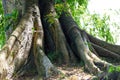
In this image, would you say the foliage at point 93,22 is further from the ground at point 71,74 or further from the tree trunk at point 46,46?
the ground at point 71,74

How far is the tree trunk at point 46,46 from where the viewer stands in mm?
6362

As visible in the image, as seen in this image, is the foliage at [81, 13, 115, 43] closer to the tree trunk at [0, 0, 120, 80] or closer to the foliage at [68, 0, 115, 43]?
the foliage at [68, 0, 115, 43]

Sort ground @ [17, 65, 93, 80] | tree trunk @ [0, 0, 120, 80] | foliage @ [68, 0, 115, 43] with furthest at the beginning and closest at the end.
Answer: foliage @ [68, 0, 115, 43] < tree trunk @ [0, 0, 120, 80] < ground @ [17, 65, 93, 80]

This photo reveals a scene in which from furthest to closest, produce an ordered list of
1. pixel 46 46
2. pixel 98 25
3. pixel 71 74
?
pixel 98 25 → pixel 46 46 → pixel 71 74

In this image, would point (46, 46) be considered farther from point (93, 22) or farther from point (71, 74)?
point (93, 22)

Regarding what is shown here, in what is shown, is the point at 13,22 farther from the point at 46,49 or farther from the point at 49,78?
the point at 49,78

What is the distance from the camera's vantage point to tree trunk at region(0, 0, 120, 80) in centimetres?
636

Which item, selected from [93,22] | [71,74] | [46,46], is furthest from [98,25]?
[71,74]

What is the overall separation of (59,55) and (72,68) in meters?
0.75

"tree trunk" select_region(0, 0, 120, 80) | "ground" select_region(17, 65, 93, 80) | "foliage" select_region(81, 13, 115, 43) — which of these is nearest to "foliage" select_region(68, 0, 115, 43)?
"foliage" select_region(81, 13, 115, 43)

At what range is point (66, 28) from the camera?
8195 mm

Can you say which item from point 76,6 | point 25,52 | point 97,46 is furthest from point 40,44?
point 76,6

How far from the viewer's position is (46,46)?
7.94 meters

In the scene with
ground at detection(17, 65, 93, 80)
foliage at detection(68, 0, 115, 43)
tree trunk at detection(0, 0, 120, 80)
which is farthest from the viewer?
foliage at detection(68, 0, 115, 43)
